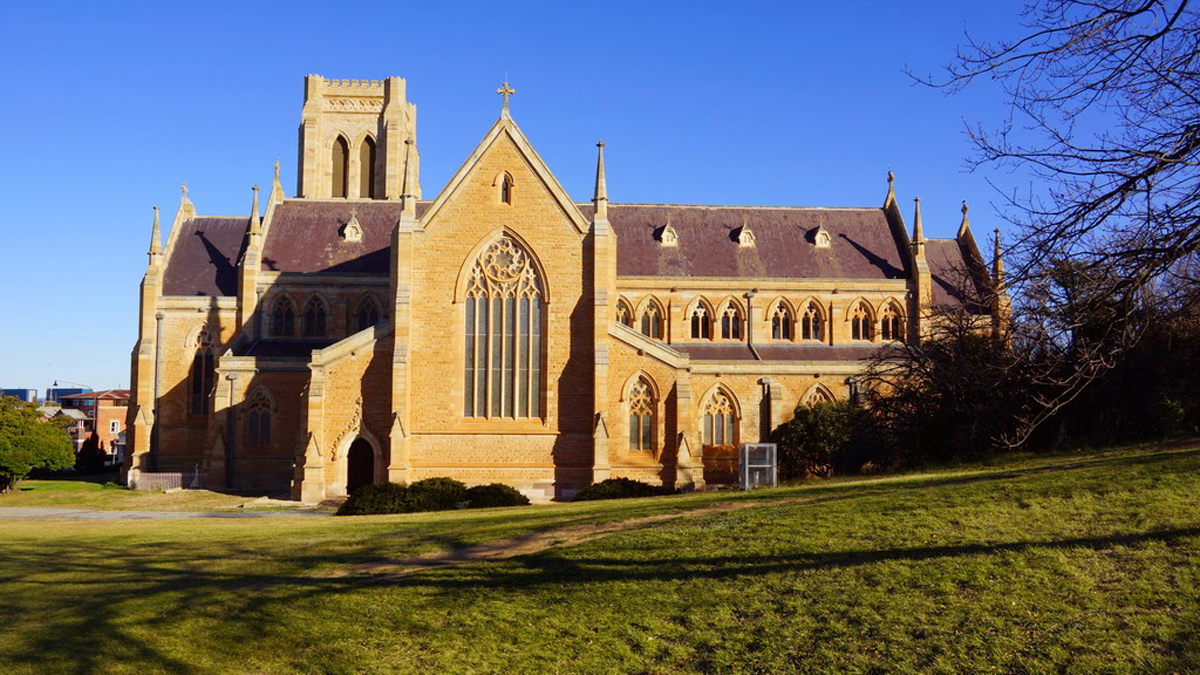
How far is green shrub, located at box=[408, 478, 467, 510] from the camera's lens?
3447 centimetres

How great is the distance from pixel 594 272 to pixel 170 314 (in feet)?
74.6

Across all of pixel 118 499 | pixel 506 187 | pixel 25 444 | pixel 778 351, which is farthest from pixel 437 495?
pixel 25 444

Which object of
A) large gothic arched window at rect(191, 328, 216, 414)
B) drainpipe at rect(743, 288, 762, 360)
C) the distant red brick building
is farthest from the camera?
the distant red brick building

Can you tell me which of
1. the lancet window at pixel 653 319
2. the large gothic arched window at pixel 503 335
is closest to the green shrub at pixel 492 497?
the large gothic arched window at pixel 503 335

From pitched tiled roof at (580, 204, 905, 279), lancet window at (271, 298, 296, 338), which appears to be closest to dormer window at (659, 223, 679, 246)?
pitched tiled roof at (580, 204, 905, 279)

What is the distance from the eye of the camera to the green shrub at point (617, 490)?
36625 mm

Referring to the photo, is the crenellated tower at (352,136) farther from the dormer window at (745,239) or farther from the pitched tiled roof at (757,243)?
the dormer window at (745,239)

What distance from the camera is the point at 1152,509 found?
1591 centimetres

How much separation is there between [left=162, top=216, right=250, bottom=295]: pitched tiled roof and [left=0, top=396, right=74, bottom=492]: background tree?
28.4 feet

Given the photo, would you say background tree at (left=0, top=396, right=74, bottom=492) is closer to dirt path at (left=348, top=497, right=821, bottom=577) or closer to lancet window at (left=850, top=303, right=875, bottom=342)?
dirt path at (left=348, top=497, right=821, bottom=577)

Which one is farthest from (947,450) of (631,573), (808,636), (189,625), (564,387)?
(189,625)

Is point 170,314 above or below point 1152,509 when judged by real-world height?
above

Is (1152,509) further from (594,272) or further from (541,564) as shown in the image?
(594,272)

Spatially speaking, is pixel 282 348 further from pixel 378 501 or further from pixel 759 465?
pixel 759 465
